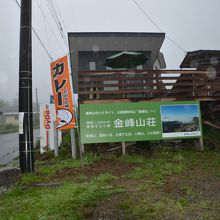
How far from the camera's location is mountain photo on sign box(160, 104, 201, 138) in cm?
973

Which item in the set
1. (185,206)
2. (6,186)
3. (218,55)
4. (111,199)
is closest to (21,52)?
(6,186)

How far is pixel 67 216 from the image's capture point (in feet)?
13.2

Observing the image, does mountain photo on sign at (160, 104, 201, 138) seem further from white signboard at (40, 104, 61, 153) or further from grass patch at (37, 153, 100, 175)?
white signboard at (40, 104, 61, 153)

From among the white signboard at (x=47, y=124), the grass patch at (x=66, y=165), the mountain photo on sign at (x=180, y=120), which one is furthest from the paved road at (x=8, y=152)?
the mountain photo on sign at (x=180, y=120)

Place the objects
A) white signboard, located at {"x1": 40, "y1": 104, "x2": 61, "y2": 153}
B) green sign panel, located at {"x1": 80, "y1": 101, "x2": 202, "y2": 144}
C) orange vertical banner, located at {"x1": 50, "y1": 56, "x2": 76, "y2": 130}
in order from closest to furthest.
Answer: orange vertical banner, located at {"x1": 50, "y1": 56, "x2": 76, "y2": 130} → green sign panel, located at {"x1": 80, "y1": 101, "x2": 202, "y2": 144} → white signboard, located at {"x1": 40, "y1": 104, "x2": 61, "y2": 153}

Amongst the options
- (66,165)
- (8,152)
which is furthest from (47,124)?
(8,152)

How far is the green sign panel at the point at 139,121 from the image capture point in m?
9.16

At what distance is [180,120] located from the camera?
9.86 meters

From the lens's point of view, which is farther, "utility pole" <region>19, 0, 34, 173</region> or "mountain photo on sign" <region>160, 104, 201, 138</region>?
"mountain photo on sign" <region>160, 104, 201, 138</region>

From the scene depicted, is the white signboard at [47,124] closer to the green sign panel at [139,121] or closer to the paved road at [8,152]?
Result: the paved road at [8,152]

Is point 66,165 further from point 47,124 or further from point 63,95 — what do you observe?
point 47,124

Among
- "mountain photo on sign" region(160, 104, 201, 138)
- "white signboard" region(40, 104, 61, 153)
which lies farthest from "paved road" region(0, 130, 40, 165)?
"mountain photo on sign" region(160, 104, 201, 138)

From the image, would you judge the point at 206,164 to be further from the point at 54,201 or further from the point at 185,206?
the point at 54,201

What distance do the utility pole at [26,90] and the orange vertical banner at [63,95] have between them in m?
0.95
